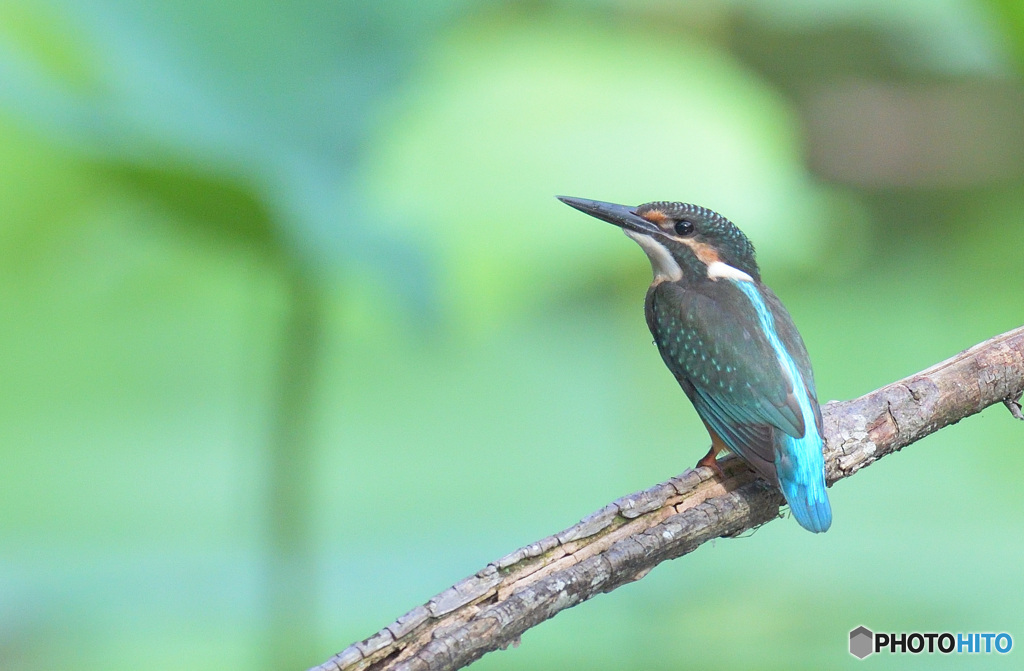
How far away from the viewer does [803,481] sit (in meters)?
1.35

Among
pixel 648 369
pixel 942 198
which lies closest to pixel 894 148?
pixel 942 198

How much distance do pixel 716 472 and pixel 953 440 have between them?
1749mm

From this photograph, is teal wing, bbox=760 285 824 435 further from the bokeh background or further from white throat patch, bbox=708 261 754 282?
the bokeh background

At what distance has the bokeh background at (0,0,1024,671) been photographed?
7.09ft

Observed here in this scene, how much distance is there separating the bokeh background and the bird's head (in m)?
0.35

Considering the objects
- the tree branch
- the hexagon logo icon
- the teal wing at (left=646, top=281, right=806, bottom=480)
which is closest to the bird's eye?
the teal wing at (left=646, top=281, right=806, bottom=480)

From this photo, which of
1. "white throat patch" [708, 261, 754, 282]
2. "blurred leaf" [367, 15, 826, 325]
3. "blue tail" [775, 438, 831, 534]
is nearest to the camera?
"blue tail" [775, 438, 831, 534]

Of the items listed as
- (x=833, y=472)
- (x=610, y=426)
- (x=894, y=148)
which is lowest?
(x=833, y=472)

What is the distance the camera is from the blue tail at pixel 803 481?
134cm

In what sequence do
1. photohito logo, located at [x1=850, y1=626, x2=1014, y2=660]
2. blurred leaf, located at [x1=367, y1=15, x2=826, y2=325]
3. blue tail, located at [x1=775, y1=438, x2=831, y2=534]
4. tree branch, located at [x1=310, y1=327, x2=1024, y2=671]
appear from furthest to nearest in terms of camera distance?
1. photohito logo, located at [x1=850, y1=626, x2=1014, y2=660]
2. blurred leaf, located at [x1=367, y1=15, x2=826, y2=325]
3. blue tail, located at [x1=775, y1=438, x2=831, y2=534]
4. tree branch, located at [x1=310, y1=327, x2=1024, y2=671]

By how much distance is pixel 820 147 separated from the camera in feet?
10.6

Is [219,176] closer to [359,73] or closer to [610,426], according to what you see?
[359,73]

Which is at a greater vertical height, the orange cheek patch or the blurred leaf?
the blurred leaf

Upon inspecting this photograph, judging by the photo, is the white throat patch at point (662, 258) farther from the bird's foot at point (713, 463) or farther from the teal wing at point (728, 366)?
the bird's foot at point (713, 463)
